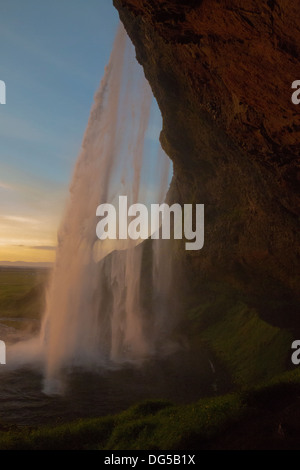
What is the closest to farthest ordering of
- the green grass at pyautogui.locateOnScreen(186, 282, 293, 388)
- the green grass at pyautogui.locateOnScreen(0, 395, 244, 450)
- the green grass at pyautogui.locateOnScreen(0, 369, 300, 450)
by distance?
1. the green grass at pyautogui.locateOnScreen(0, 369, 300, 450)
2. the green grass at pyautogui.locateOnScreen(0, 395, 244, 450)
3. the green grass at pyautogui.locateOnScreen(186, 282, 293, 388)

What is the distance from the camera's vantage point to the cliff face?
11648 mm

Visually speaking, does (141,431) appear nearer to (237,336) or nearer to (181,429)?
(181,429)

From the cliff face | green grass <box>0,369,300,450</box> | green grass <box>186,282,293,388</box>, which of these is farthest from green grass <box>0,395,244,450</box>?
the cliff face

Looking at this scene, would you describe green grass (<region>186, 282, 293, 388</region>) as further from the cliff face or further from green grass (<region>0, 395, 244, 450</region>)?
green grass (<region>0, 395, 244, 450</region>)

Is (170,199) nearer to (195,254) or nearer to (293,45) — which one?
(195,254)

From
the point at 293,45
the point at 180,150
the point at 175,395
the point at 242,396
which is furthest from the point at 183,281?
Answer: the point at 293,45

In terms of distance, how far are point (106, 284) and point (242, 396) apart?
115ft

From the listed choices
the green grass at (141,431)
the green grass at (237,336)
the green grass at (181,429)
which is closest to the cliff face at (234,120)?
the green grass at (237,336)

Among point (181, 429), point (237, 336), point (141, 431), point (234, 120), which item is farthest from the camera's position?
point (237, 336)

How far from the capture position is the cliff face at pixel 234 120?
11.6m

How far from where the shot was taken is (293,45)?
11320 mm

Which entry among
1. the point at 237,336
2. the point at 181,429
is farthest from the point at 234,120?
the point at 237,336

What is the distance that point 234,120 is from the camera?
16016mm

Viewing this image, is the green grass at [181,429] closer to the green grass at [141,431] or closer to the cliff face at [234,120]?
the green grass at [141,431]
